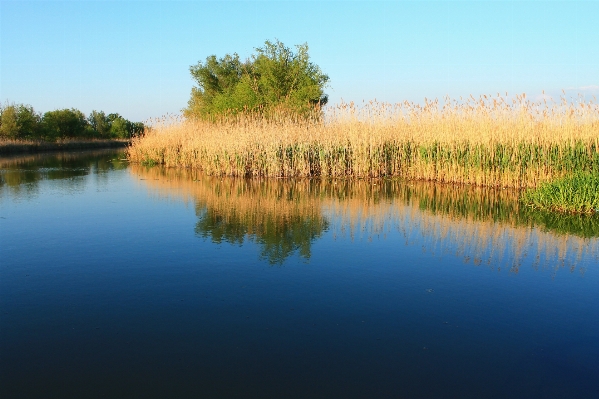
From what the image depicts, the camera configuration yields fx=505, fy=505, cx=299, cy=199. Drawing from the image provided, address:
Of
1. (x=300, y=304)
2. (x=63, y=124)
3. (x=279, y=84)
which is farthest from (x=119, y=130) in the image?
(x=300, y=304)

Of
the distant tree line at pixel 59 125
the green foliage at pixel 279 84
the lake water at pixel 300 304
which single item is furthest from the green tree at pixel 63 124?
the lake water at pixel 300 304

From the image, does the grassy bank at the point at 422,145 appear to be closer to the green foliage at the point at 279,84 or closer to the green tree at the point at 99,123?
the green foliage at the point at 279,84

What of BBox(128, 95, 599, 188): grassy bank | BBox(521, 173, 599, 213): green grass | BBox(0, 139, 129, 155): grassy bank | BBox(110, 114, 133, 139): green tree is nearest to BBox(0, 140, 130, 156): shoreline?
BBox(0, 139, 129, 155): grassy bank

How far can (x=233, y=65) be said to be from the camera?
41.9 meters

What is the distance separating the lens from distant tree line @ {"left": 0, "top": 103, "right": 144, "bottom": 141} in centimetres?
3900

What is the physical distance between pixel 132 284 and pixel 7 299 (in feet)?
4.20

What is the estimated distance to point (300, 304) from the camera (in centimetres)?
526

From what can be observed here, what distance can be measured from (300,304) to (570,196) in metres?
7.15

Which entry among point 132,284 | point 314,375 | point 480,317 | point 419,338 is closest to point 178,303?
point 132,284

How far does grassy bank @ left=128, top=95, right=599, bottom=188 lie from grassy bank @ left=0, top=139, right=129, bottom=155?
2110 centimetres

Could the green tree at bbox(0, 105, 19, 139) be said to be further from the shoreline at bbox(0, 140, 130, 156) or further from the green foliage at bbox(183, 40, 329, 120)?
the green foliage at bbox(183, 40, 329, 120)

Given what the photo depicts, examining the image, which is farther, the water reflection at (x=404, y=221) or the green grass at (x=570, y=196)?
the green grass at (x=570, y=196)

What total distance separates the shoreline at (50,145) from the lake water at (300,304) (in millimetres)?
24878

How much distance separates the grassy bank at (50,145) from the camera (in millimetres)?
34881
